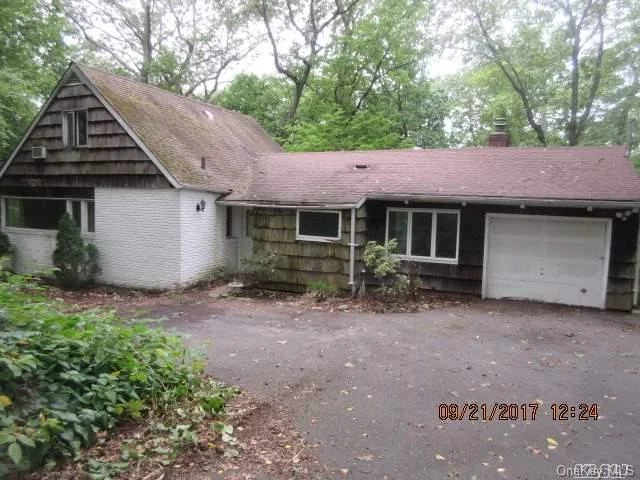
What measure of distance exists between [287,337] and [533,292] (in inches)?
255

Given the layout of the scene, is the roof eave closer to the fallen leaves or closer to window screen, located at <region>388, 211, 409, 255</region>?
window screen, located at <region>388, 211, 409, 255</region>

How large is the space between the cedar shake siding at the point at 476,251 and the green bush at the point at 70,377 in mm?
7342

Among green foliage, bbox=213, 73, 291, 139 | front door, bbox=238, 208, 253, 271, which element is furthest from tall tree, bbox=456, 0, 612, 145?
front door, bbox=238, 208, 253, 271

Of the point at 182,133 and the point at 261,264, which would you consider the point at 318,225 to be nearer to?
the point at 261,264

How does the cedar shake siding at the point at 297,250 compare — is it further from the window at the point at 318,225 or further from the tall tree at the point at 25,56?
the tall tree at the point at 25,56

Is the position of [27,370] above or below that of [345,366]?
above

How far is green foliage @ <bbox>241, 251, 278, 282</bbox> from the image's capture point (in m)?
11.3

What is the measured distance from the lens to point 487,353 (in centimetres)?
647

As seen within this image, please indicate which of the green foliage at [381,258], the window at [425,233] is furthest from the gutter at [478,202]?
the green foliage at [381,258]

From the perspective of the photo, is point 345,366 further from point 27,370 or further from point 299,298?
point 299,298

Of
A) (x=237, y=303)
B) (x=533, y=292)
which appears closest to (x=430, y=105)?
(x=533, y=292)

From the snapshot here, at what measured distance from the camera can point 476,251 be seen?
412 inches

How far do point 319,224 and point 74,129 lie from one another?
7.67m

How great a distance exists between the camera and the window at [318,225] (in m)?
10.9
